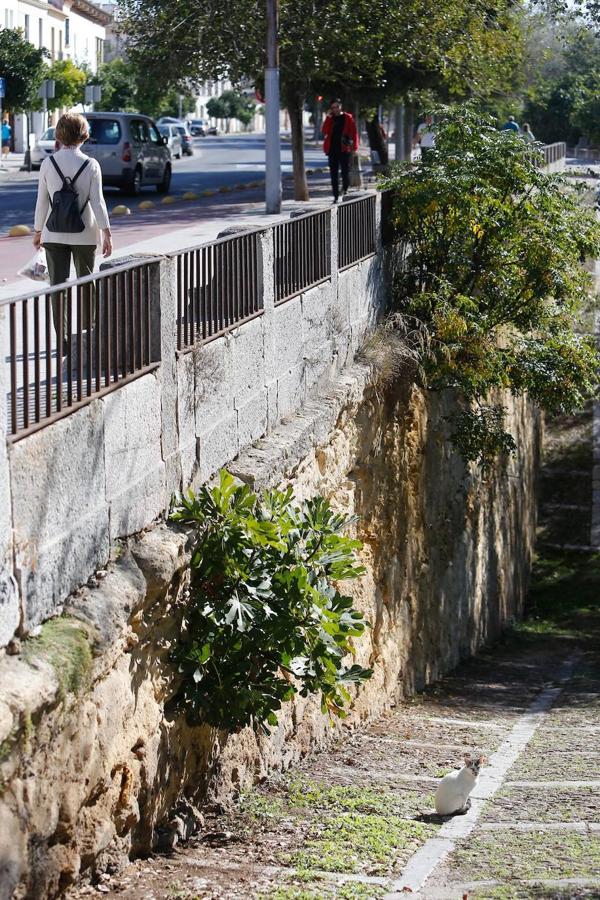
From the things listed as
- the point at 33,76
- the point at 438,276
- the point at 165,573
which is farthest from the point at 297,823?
the point at 33,76

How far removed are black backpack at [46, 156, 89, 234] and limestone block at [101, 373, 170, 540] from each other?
1.69 m

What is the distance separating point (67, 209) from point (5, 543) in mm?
3484

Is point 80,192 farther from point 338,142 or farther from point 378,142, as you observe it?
point 378,142

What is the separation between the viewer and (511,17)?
29438 millimetres

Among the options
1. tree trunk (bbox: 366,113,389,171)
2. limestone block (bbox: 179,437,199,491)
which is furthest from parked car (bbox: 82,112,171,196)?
limestone block (bbox: 179,437,199,491)

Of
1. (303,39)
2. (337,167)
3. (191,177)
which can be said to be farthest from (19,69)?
(337,167)

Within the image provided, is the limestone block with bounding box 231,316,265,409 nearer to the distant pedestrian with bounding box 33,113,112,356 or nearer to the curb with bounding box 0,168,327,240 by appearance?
the distant pedestrian with bounding box 33,113,112,356

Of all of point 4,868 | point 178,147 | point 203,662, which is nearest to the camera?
point 4,868

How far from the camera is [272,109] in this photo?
2036cm

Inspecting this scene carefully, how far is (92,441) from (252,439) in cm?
251

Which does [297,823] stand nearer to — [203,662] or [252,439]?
[203,662]

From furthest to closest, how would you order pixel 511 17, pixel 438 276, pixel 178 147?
pixel 178 147, pixel 511 17, pixel 438 276

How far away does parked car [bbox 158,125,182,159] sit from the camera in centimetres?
5272

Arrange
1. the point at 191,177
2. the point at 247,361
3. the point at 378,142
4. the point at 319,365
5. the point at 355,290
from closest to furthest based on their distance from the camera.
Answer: the point at 247,361, the point at 319,365, the point at 355,290, the point at 378,142, the point at 191,177
